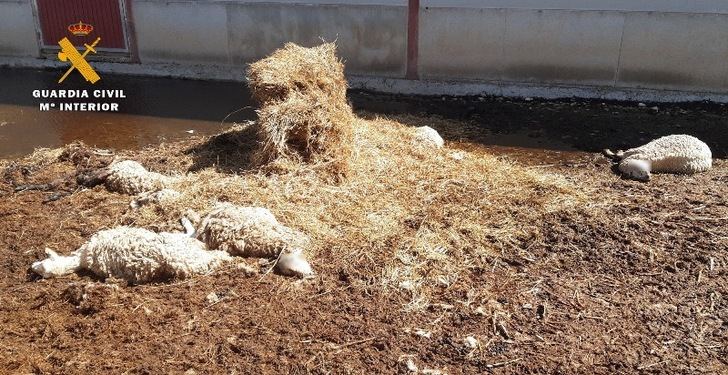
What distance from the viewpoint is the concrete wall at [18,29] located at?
1252 cm

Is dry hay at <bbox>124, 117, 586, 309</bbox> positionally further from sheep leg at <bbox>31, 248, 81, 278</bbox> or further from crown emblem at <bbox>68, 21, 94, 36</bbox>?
crown emblem at <bbox>68, 21, 94, 36</bbox>

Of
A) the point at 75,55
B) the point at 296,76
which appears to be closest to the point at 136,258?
the point at 296,76

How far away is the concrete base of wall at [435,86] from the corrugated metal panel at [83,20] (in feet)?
1.65

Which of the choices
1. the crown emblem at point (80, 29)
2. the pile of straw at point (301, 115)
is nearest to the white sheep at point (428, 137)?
the pile of straw at point (301, 115)

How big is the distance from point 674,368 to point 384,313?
1.91 metres

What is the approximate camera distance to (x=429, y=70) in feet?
35.4

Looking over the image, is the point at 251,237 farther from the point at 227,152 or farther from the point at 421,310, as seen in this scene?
the point at 227,152

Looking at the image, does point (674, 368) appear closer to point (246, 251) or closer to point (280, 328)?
point (280, 328)

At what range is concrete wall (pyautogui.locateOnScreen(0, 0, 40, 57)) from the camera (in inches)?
493

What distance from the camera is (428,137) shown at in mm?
7797

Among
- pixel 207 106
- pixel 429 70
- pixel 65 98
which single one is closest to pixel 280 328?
pixel 207 106

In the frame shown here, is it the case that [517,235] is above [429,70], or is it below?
below

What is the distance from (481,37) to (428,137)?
3.40 m

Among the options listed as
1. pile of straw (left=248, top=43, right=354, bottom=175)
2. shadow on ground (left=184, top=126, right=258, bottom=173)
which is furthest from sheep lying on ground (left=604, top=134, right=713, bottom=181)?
shadow on ground (left=184, top=126, right=258, bottom=173)
